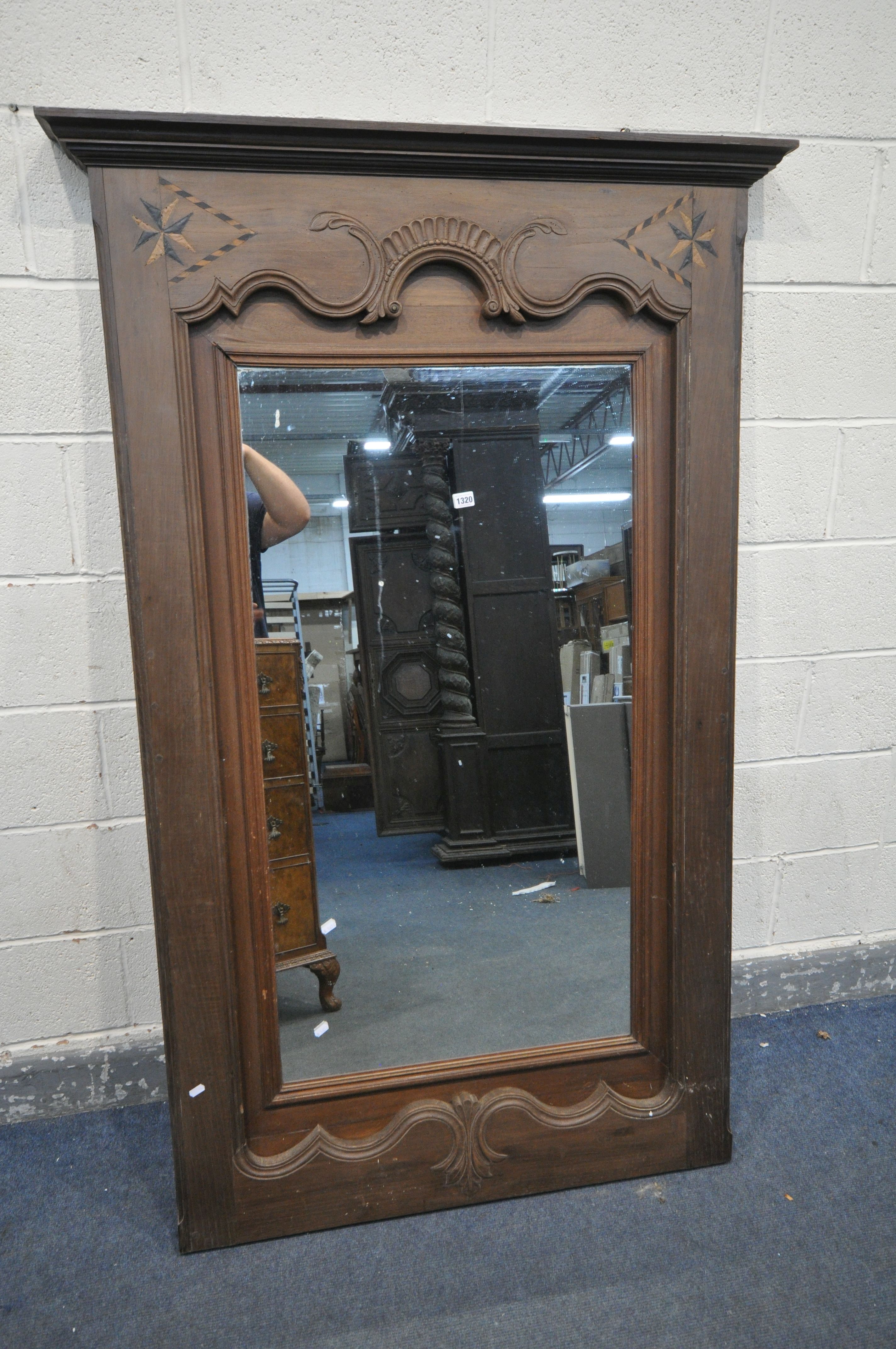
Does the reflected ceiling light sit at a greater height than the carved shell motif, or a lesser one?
lesser

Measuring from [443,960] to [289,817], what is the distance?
345mm

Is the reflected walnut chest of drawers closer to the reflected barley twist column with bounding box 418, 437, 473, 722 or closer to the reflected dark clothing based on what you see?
the reflected dark clothing

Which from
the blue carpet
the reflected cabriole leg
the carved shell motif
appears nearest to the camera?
the blue carpet

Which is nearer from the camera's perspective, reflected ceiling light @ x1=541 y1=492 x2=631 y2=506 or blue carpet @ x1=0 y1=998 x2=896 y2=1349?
blue carpet @ x1=0 y1=998 x2=896 y2=1349

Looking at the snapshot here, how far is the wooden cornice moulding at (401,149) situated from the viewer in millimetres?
1038

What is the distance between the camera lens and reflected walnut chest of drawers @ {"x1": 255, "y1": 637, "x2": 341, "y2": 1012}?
1.20m

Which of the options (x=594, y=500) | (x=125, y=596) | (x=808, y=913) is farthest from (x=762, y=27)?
(x=808, y=913)

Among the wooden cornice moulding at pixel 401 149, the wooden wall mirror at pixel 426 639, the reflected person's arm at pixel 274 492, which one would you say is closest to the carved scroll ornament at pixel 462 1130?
the wooden wall mirror at pixel 426 639

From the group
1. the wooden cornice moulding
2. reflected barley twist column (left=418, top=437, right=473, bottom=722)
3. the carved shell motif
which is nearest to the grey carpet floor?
reflected barley twist column (left=418, top=437, right=473, bottom=722)

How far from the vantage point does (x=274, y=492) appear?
3.75 ft

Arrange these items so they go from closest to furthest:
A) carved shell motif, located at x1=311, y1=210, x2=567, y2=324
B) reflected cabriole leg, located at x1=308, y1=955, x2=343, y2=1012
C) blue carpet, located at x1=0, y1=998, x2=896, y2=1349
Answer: blue carpet, located at x1=0, y1=998, x2=896, y2=1349 → carved shell motif, located at x1=311, y1=210, x2=567, y2=324 → reflected cabriole leg, located at x1=308, y1=955, x2=343, y2=1012

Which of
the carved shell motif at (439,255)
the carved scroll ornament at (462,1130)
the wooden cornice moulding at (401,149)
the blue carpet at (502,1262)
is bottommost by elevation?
the blue carpet at (502,1262)

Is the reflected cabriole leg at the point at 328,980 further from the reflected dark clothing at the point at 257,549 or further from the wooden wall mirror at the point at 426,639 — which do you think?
the reflected dark clothing at the point at 257,549

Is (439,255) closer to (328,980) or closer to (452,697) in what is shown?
(452,697)
